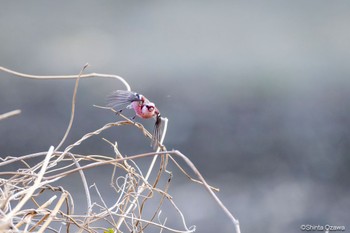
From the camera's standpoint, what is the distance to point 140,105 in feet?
2.12

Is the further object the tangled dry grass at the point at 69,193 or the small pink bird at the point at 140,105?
the small pink bird at the point at 140,105

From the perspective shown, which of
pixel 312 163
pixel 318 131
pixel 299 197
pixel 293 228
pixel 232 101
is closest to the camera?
pixel 293 228

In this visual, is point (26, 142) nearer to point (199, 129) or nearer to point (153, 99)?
point (153, 99)

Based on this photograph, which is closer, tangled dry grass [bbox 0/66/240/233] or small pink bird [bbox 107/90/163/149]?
tangled dry grass [bbox 0/66/240/233]

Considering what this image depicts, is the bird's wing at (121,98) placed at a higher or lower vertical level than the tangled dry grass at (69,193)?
higher

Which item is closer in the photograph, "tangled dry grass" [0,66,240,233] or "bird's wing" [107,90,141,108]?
"tangled dry grass" [0,66,240,233]

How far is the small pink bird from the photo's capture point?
633 mm

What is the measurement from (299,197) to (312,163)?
0.62 feet

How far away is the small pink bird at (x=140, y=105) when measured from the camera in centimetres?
63

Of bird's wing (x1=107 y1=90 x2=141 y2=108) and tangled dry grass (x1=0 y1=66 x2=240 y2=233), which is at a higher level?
bird's wing (x1=107 y1=90 x2=141 y2=108)

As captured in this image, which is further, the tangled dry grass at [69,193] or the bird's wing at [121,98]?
the bird's wing at [121,98]

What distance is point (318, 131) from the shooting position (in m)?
2.20

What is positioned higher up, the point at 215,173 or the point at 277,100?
the point at 277,100

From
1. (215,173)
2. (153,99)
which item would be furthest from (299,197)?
(153,99)
